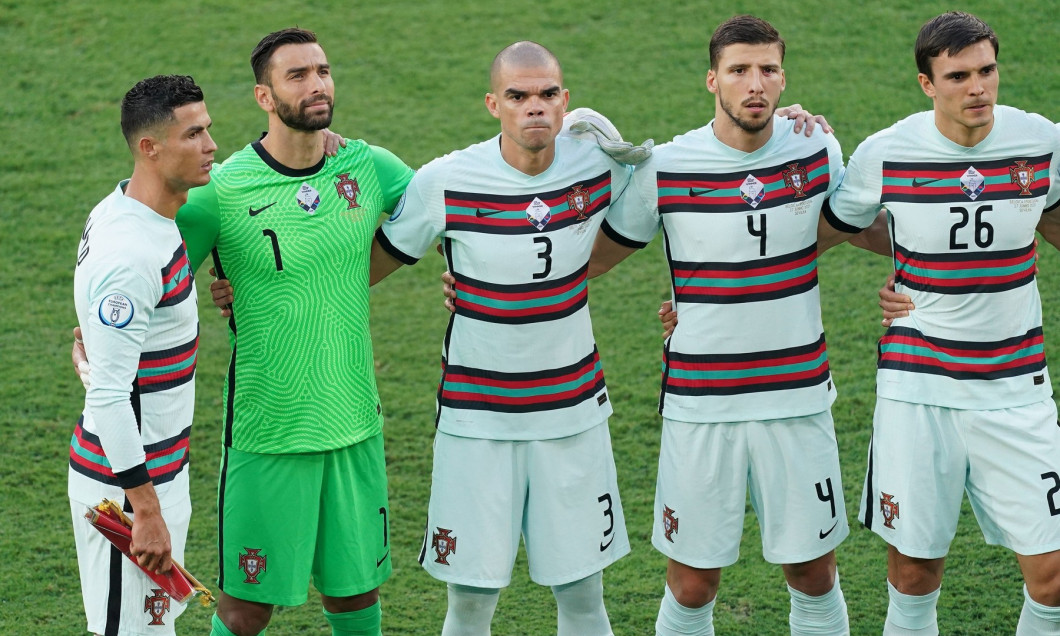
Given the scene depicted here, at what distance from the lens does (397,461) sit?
21.2 feet

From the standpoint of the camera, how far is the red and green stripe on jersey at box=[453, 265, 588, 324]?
13.3 feet

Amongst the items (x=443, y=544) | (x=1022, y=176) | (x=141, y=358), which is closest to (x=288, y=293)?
(x=141, y=358)

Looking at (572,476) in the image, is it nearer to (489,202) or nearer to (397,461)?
(489,202)

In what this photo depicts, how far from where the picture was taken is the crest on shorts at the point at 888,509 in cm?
421

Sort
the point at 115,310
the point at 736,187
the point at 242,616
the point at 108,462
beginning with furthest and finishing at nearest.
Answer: the point at 242,616 → the point at 736,187 → the point at 108,462 → the point at 115,310

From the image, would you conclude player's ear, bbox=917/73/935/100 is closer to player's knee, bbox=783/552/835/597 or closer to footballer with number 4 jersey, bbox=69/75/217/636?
player's knee, bbox=783/552/835/597

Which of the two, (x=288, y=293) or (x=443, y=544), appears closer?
(x=288, y=293)

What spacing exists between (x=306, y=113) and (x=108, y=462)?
116 cm

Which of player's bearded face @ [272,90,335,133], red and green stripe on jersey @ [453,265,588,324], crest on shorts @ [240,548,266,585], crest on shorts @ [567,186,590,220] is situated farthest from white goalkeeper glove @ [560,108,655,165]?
crest on shorts @ [240,548,266,585]

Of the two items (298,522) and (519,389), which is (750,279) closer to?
(519,389)

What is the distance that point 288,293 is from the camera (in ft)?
13.3

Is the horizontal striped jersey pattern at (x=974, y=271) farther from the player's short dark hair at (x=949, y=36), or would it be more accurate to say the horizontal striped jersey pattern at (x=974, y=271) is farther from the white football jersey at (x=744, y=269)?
the player's short dark hair at (x=949, y=36)

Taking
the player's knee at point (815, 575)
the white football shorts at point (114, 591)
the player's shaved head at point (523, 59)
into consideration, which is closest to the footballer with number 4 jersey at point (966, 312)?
the player's knee at point (815, 575)

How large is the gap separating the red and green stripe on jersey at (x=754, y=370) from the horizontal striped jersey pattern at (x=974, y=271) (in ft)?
1.29
